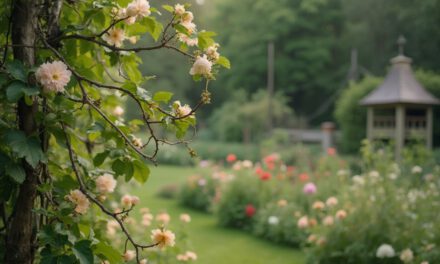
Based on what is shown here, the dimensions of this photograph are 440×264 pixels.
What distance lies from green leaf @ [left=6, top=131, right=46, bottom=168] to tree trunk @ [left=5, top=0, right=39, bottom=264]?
9 cm

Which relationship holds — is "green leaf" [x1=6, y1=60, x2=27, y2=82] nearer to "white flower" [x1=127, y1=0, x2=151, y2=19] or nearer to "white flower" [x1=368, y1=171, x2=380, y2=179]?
"white flower" [x1=127, y1=0, x2=151, y2=19]

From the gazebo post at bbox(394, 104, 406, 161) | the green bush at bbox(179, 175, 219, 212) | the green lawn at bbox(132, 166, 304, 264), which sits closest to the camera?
the green lawn at bbox(132, 166, 304, 264)

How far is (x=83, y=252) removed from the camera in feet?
3.83

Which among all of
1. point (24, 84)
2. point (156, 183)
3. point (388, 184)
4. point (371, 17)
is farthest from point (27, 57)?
point (371, 17)

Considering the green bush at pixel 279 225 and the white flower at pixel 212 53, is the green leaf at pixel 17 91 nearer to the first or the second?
the white flower at pixel 212 53

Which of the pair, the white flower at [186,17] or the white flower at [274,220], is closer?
the white flower at [186,17]

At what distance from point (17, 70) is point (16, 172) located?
0.87ft

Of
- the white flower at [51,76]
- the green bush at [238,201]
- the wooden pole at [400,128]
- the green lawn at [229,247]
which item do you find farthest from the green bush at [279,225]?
the wooden pole at [400,128]

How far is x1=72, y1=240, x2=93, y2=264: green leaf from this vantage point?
115 cm

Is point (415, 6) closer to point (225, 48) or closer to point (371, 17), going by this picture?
point (371, 17)

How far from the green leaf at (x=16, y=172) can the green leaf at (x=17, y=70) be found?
0.24 meters

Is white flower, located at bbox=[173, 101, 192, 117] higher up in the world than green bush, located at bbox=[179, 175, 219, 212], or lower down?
higher up

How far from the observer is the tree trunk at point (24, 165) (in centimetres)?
124

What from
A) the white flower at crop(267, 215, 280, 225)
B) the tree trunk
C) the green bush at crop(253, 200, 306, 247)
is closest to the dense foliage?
the green bush at crop(253, 200, 306, 247)
